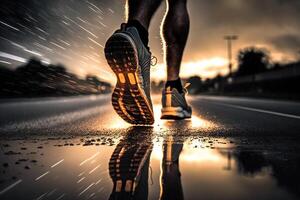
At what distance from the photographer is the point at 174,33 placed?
4.47 metres

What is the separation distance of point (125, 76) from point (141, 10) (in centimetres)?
59

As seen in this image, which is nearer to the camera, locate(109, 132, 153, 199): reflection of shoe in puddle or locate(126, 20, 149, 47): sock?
locate(109, 132, 153, 199): reflection of shoe in puddle

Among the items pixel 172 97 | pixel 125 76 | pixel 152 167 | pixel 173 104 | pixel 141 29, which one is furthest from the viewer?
pixel 173 104

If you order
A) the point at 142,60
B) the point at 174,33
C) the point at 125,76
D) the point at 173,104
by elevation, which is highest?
the point at 174,33

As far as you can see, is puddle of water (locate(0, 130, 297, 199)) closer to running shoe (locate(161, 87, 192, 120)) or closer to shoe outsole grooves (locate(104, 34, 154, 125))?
shoe outsole grooves (locate(104, 34, 154, 125))

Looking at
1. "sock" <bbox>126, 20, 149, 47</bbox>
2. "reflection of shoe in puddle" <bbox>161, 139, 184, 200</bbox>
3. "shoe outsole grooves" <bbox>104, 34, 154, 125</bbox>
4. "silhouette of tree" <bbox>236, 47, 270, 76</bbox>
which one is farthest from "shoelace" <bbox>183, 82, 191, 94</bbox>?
"silhouette of tree" <bbox>236, 47, 270, 76</bbox>

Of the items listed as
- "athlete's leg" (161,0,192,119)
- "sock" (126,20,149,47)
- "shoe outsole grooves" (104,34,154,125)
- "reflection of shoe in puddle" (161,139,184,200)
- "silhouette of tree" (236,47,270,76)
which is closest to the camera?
"reflection of shoe in puddle" (161,139,184,200)

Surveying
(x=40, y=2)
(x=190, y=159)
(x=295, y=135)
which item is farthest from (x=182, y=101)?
(x=40, y=2)

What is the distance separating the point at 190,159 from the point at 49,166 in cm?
66

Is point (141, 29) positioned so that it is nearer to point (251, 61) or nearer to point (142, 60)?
point (142, 60)

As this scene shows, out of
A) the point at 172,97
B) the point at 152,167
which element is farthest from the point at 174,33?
the point at 152,167

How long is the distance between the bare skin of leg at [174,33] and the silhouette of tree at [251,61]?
9121 centimetres

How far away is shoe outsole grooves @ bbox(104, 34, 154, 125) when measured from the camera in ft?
10.9

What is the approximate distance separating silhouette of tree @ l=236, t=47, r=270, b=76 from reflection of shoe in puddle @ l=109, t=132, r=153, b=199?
93320mm
